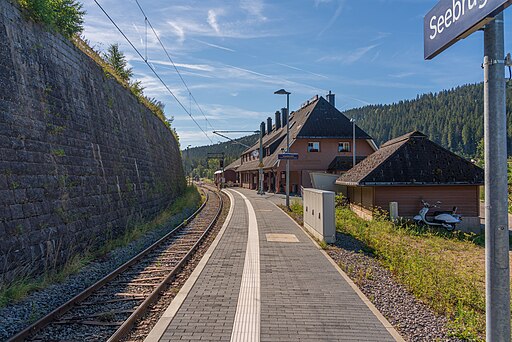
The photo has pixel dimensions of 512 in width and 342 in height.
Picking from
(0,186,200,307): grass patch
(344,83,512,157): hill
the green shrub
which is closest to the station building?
(0,186,200,307): grass patch

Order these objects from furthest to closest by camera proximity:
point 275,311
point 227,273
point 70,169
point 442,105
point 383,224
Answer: point 442,105, point 383,224, point 70,169, point 227,273, point 275,311

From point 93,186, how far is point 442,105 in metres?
156

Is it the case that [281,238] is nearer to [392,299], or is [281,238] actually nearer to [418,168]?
[392,299]

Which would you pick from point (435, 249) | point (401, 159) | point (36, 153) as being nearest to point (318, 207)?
point (435, 249)

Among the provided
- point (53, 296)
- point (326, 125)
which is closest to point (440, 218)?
point (53, 296)

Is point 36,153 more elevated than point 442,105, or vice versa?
point 442,105

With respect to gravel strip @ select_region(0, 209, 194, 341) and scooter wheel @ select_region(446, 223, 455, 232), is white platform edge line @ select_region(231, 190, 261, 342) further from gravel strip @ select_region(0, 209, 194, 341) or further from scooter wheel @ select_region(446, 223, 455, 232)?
scooter wheel @ select_region(446, 223, 455, 232)

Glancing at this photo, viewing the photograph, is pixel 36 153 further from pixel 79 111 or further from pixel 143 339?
pixel 143 339

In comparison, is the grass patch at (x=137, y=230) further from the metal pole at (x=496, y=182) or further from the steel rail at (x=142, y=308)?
the metal pole at (x=496, y=182)

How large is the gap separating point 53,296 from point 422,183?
58.3 feet

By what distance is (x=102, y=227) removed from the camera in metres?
11.4

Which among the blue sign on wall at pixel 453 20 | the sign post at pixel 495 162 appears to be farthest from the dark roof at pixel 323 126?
the sign post at pixel 495 162

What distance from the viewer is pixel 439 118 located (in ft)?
448

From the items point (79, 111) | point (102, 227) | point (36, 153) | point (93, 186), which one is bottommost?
point (102, 227)
